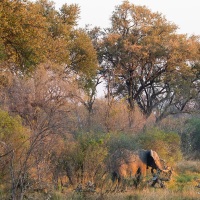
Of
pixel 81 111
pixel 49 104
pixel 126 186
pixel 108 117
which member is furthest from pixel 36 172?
pixel 81 111

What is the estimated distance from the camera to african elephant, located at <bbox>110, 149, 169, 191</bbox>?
612 inches

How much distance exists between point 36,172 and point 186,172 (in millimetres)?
10666

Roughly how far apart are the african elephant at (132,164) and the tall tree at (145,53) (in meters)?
16.0

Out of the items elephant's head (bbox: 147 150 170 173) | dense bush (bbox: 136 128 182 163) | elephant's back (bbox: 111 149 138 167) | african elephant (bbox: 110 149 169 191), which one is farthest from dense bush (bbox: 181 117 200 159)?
elephant's back (bbox: 111 149 138 167)

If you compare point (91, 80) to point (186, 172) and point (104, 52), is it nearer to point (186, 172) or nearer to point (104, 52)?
point (104, 52)

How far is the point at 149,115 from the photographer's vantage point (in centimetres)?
3500


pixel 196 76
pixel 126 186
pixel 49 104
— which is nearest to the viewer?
pixel 126 186

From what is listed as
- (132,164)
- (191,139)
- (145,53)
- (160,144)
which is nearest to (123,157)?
(132,164)

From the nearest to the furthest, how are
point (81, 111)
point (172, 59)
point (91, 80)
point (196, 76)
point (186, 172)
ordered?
point (186, 172) → point (81, 111) → point (91, 80) → point (172, 59) → point (196, 76)

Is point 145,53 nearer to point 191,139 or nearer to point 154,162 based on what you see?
point 191,139

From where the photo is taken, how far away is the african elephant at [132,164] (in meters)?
15.5

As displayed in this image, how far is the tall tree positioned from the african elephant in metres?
16.0

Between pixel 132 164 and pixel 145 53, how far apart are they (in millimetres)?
17486

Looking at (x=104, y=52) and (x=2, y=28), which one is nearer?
(x=2, y=28)
